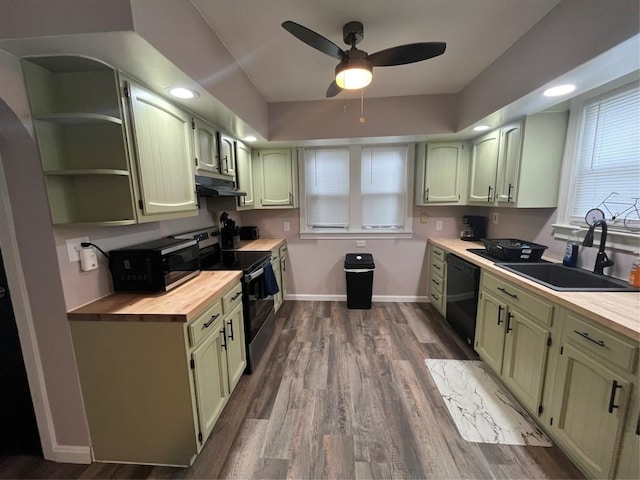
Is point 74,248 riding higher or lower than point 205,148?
lower

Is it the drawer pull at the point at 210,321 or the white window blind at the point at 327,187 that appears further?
the white window blind at the point at 327,187

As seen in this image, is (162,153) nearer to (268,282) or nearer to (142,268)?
(142,268)

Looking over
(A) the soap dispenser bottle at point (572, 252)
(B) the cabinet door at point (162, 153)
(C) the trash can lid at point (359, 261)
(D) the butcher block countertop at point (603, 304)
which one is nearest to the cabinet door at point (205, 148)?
(B) the cabinet door at point (162, 153)

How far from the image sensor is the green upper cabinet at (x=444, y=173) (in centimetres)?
326

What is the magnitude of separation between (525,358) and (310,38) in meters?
2.42

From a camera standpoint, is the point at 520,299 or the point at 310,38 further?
the point at 520,299

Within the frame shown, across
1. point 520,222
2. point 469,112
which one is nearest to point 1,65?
point 469,112

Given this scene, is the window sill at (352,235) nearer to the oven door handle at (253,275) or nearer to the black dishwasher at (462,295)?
the black dishwasher at (462,295)

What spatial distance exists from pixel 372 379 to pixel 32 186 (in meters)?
2.50

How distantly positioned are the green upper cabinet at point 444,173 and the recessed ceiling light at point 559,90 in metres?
1.43

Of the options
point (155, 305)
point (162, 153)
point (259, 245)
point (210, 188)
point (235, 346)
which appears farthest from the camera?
point (259, 245)

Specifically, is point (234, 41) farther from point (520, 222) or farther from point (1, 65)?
point (520, 222)

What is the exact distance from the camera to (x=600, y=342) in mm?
1228

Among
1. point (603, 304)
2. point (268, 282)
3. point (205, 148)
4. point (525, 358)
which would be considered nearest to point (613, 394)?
point (603, 304)
